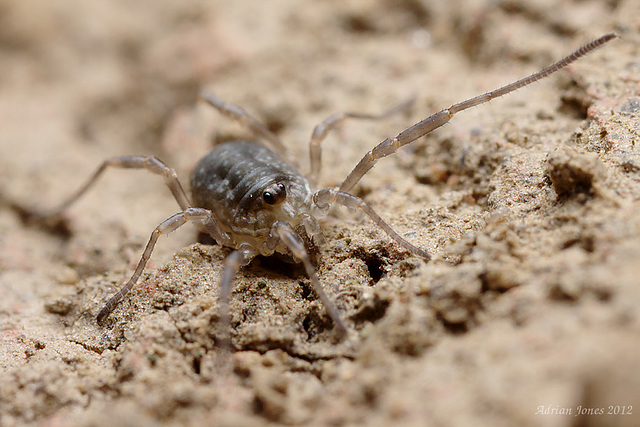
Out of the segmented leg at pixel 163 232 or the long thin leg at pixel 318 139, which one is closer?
the segmented leg at pixel 163 232

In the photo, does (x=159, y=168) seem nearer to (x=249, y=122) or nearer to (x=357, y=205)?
(x=249, y=122)

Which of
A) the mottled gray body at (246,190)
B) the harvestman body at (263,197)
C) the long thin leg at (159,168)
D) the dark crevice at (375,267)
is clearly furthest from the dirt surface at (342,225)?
the long thin leg at (159,168)

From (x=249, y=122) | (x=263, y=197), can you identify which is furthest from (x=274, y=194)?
(x=249, y=122)

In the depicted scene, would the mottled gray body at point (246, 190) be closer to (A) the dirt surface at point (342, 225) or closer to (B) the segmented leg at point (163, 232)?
(B) the segmented leg at point (163, 232)

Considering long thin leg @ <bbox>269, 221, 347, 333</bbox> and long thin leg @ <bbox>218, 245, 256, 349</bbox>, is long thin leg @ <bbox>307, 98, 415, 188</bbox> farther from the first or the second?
long thin leg @ <bbox>218, 245, 256, 349</bbox>

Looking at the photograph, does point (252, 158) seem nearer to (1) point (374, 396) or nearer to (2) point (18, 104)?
(1) point (374, 396)

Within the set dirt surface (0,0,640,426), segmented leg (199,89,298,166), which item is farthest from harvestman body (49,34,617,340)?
segmented leg (199,89,298,166)
